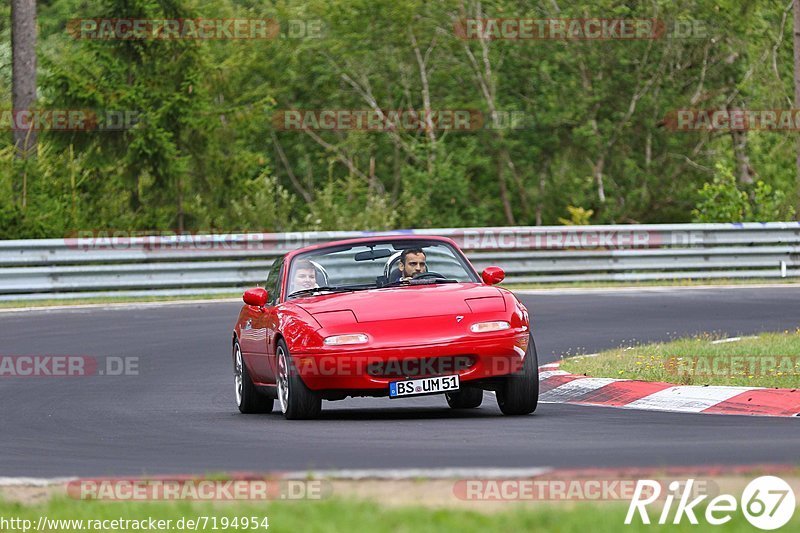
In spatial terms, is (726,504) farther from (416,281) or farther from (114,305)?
(114,305)

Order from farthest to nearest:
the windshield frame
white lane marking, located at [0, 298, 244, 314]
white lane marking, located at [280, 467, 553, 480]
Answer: white lane marking, located at [0, 298, 244, 314] < the windshield frame < white lane marking, located at [280, 467, 553, 480]

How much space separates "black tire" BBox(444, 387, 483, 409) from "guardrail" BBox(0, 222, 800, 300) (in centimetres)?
1257

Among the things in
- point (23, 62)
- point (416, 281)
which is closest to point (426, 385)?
point (416, 281)

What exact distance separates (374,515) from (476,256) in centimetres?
2062

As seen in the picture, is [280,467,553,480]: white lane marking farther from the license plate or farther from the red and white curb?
the red and white curb

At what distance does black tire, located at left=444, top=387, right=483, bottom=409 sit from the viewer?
12.7 meters

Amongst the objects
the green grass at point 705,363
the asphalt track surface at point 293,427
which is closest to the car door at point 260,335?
the asphalt track surface at point 293,427

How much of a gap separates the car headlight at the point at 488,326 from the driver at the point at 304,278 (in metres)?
1.80

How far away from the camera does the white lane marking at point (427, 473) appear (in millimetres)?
6918

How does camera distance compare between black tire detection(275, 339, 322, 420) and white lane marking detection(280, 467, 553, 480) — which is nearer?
white lane marking detection(280, 467, 553, 480)

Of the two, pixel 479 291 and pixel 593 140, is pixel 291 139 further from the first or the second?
pixel 479 291

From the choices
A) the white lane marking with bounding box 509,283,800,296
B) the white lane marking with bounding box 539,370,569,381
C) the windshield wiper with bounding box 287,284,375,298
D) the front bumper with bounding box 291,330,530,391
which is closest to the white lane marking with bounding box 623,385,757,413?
the front bumper with bounding box 291,330,530,391

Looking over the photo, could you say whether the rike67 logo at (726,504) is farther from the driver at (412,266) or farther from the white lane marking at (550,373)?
the white lane marking at (550,373)

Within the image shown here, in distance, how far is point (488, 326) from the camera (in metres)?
11.2
